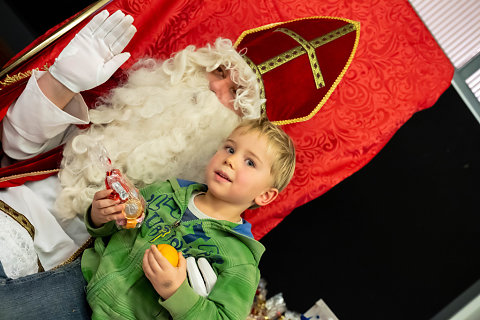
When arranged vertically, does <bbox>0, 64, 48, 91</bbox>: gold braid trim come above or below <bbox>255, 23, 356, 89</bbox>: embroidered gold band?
above

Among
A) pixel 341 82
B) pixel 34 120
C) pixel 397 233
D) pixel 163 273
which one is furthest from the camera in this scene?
pixel 397 233

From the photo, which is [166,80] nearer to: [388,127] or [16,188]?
[16,188]

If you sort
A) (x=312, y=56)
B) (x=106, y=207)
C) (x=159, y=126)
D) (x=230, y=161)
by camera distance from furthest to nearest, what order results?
(x=312, y=56)
(x=159, y=126)
(x=230, y=161)
(x=106, y=207)

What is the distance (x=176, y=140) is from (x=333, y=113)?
0.81m

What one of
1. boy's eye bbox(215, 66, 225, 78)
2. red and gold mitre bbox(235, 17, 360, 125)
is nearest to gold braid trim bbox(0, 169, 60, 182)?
boy's eye bbox(215, 66, 225, 78)

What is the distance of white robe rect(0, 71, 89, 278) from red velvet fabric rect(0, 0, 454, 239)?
53cm

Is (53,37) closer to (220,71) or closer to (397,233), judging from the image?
(220,71)

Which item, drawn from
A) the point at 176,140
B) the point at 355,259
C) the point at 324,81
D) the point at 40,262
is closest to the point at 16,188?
the point at 40,262

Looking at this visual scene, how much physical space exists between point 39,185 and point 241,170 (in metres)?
0.74

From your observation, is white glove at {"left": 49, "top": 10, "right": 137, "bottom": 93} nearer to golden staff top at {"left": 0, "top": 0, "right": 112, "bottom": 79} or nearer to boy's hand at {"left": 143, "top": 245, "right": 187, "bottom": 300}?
golden staff top at {"left": 0, "top": 0, "right": 112, "bottom": 79}

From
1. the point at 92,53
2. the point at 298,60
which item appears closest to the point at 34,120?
the point at 92,53

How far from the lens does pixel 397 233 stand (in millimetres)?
2557

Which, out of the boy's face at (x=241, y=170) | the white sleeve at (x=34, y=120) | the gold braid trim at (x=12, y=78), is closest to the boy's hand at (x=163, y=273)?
the boy's face at (x=241, y=170)

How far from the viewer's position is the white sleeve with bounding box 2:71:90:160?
149 centimetres
